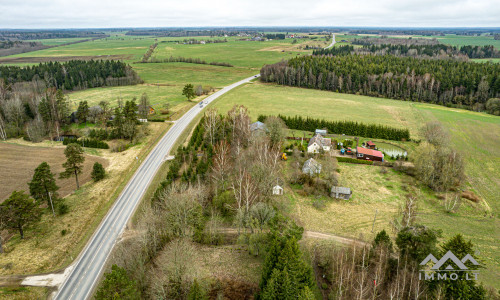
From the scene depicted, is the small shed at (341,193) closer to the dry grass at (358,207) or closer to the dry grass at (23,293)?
the dry grass at (358,207)

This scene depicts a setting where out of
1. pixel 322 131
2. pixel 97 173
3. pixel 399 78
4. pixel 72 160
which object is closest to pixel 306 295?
pixel 97 173

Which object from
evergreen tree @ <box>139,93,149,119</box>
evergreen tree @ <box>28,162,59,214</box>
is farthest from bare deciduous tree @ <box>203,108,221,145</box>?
evergreen tree @ <box>28,162,59,214</box>

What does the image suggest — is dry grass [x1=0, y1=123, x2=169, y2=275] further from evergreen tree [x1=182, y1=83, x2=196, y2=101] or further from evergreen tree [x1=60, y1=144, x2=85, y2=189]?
evergreen tree [x1=182, y1=83, x2=196, y2=101]

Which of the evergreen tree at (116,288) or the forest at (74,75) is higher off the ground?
the forest at (74,75)

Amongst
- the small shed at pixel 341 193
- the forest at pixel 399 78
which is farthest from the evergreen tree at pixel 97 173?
the forest at pixel 399 78

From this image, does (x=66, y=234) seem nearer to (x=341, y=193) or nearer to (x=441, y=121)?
(x=341, y=193)

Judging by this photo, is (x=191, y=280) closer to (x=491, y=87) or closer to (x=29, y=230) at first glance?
(x=29, y=230)
